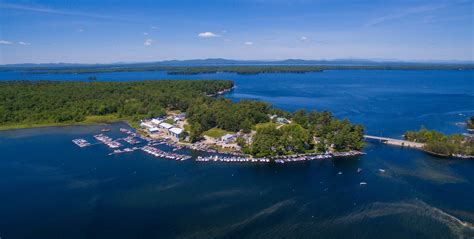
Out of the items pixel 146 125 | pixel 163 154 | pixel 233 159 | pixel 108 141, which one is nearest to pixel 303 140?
pixel 233 159

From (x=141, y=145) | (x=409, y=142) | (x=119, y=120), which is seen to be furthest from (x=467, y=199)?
(x=119, y=120)

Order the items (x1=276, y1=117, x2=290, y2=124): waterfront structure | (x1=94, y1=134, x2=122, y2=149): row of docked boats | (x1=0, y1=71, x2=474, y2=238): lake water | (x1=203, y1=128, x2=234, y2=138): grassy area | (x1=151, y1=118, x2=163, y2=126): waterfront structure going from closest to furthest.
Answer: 1. (x1=0, y1=71, x2=474, y2=238): lake water
2. (x1=94, y1=134, x2=122, y2=149): row of docked boats
3. (x1=203, y1=128, x2=234, y2=138): grassy area
4. (x1=276, y1=117, x2=290, y2=124): waterfront structure
5. (x1=151, y1=118, x2=163, y2=126): waterfront structure

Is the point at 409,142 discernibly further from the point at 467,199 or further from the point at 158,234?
the point at 158,234

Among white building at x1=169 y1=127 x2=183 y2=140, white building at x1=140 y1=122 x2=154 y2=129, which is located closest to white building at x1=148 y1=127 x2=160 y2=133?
white building at x1=140 y1=122 x2=154 y2=129

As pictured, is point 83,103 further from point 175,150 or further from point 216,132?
point 175,150

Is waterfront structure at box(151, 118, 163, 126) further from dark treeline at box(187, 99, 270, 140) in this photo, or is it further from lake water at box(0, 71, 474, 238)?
lake water at box(0, 71, 474, 238)
